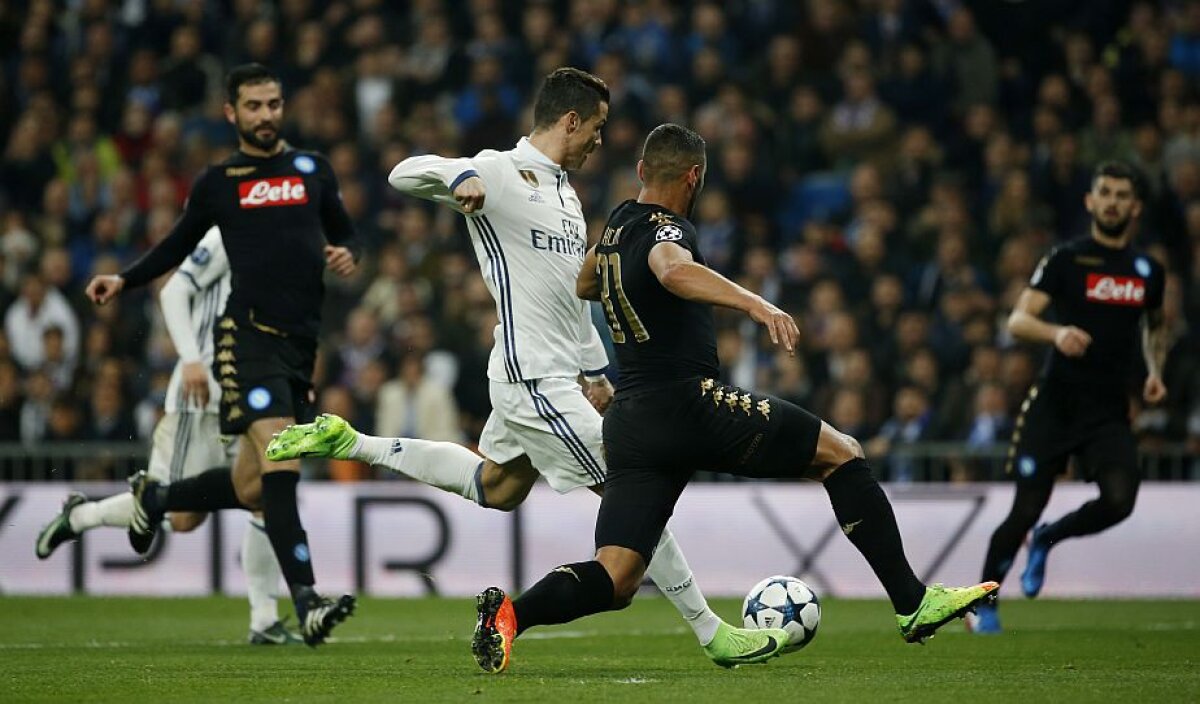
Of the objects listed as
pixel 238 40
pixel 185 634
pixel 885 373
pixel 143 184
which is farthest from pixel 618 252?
pixel 238 40

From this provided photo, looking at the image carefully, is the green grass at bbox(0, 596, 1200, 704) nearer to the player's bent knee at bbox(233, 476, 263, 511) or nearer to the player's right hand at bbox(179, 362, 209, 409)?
the player's bent knee at bbox(233, 476, 263, 511)

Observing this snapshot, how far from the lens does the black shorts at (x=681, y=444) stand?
280 inches

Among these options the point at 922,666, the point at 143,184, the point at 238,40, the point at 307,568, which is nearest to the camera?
the point at 922,666

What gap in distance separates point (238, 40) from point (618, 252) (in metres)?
13.0

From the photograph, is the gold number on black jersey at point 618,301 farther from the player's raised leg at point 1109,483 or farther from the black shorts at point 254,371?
the player's raised leg at point 1109,483

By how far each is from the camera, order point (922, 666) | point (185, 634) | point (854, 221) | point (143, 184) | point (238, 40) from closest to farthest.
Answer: point (922, 666)
point (185, 634)
point (854, 221)
point (143, 184)
point (238, 40)

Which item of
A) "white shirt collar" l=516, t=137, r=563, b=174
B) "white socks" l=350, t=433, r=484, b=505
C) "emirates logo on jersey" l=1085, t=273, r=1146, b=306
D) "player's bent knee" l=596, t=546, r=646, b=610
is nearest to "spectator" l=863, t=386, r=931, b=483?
"emirates logo on jersey" l=1085, t=273, r=1146, b=306

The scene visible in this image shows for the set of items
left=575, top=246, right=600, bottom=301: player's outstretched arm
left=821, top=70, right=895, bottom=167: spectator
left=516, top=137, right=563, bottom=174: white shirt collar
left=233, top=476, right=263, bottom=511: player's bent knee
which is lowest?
left=233, top=476, right=263, bottom=511: player's bent knee

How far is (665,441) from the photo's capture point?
7125mm

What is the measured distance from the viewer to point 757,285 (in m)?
15.6

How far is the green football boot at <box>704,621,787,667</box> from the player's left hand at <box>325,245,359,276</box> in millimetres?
2984

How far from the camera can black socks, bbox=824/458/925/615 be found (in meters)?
7.32

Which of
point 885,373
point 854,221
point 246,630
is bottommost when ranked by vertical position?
point 246,630

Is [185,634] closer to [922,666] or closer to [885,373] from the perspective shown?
[922,666]
